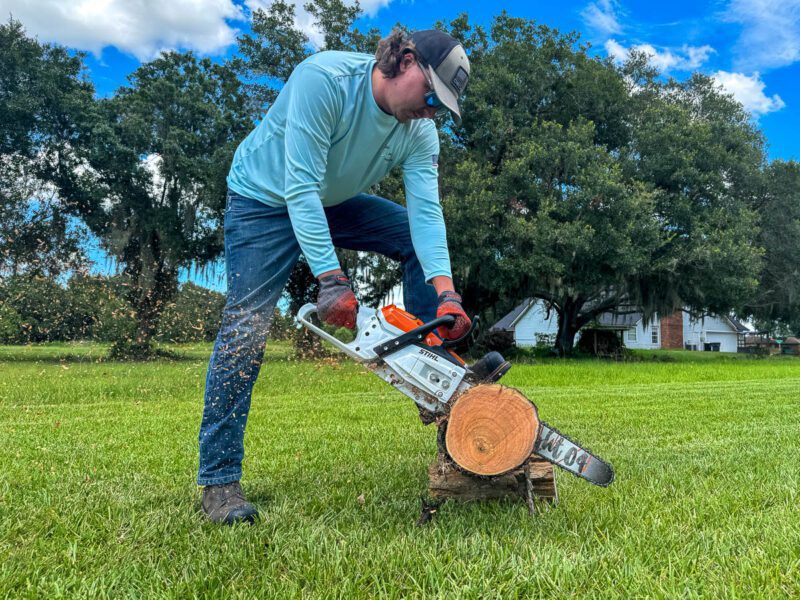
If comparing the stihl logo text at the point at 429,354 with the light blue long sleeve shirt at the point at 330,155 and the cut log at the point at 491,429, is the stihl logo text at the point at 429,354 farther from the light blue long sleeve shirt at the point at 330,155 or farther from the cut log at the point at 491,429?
the light blue long sleeve shirt at the point at 330,155

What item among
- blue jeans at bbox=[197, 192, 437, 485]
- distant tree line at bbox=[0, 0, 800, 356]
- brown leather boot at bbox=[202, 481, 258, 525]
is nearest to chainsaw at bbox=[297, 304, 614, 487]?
blue jeans at bbox=[197, 192, 437, 485]

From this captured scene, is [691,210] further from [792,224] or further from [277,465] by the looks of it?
[277,465]

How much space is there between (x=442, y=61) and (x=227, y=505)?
1912 mm

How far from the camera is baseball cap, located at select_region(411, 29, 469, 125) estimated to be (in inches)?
82.8

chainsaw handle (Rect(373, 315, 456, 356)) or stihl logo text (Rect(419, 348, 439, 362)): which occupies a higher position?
chainsaw handle (Rect(373, 315, 456, 356))

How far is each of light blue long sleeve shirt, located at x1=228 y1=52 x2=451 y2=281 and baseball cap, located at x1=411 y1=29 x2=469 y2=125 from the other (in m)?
0.29

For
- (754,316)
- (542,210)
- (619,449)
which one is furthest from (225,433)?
(754,316)

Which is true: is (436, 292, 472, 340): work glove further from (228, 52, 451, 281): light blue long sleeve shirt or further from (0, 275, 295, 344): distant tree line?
(0, 275, 295, 344): distant tree line

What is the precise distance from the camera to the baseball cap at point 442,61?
2104 mm

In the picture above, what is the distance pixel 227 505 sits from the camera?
226 cm

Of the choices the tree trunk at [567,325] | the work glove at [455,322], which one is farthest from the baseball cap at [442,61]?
the tree trunk at [567,325]

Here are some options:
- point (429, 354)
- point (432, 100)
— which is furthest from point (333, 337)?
point (432, 100)

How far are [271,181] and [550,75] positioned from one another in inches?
735

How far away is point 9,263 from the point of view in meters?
16.8
